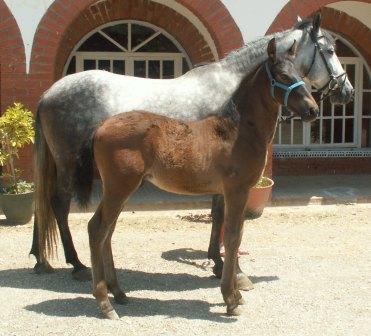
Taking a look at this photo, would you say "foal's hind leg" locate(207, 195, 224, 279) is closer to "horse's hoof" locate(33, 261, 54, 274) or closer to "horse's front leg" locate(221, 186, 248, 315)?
"horse's front leg" locate(221, 186, 248, 315)

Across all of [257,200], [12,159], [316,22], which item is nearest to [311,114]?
[316,22]

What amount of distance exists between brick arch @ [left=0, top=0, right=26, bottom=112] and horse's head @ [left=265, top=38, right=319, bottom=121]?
15.5 ft

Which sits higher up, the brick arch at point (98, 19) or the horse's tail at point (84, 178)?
the brick arch at point (98, 19)

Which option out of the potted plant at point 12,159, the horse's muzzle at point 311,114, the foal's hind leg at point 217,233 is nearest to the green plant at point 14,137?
the potted plant at point 12,159

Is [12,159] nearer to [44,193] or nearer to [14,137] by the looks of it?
[14,137]

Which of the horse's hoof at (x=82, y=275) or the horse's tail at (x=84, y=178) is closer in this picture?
the horse's tail at (x=84, y=178)

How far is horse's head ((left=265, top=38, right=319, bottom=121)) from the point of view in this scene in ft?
15.8

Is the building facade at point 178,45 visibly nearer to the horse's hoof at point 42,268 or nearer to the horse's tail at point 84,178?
the horse's hoof at point 42,268

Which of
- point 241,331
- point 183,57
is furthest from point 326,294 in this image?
point 183,57

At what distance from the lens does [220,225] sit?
6.27m

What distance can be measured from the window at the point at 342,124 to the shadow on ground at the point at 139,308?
743 centimetres

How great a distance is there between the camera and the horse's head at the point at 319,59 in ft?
20.2

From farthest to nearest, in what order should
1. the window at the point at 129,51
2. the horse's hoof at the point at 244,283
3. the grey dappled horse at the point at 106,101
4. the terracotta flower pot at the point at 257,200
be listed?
the window at the point at 129,51 → the terracotta flower pot at the point at 257,200 → the grey dappled horse at the point at 106,101 → the horse's hoof at the point at 244,283

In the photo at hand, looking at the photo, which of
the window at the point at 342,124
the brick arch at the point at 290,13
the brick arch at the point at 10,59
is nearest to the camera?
the brick arch at the point at 10,59
